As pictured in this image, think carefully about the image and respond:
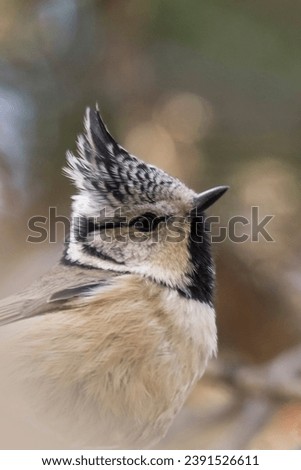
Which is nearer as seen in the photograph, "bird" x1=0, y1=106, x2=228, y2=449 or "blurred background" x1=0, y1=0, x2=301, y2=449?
"bird" x1=0, y1=106, x2=228, y2=449

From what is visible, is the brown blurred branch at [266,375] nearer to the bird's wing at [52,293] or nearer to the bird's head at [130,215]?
the bird's head at [130,215]

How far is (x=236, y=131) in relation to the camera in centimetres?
149

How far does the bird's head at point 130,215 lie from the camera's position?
4.34ft

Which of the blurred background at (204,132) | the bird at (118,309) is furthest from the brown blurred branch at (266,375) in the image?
the bird at (118,309)

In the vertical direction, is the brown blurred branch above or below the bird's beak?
below

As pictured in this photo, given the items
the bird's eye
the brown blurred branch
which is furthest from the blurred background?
the bird's eye

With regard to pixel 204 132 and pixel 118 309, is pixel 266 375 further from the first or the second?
pixel 204 132

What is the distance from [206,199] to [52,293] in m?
0.31

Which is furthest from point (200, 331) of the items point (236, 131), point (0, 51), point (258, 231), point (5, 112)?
point (0, 51)

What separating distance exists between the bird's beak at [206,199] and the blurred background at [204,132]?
0.21ft

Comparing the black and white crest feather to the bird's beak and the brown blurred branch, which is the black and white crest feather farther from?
the brown blurred branch

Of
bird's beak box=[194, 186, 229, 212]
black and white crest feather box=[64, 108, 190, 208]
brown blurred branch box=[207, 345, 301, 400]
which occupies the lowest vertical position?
brown blurred branch box=[207, 345, 301, 400]

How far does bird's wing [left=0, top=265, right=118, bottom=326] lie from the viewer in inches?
51.7

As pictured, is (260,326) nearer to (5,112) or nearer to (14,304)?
(14,304)
